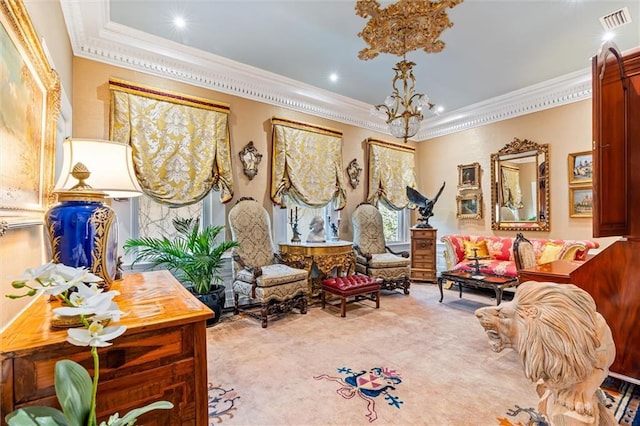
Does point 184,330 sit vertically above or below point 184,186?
below

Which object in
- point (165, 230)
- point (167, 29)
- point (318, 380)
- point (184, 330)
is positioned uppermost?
point (167, 29)

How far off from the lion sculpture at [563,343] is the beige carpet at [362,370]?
3.61 ft

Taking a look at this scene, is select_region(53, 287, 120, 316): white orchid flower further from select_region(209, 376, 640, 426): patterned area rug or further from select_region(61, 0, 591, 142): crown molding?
select_region(61, 0, 591, 142): crown molding

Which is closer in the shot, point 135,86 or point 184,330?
point 184,330

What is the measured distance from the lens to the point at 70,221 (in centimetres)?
123

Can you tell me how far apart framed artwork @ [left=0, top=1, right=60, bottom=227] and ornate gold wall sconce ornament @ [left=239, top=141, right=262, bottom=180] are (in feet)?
8.05

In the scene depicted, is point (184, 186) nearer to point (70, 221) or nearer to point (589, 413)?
point (70, 221)

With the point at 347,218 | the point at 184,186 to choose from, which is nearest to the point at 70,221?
the point at 184,186

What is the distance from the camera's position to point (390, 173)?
19.1ft

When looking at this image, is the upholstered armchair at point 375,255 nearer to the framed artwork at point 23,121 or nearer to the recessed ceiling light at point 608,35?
the recessed ceiling light at point 608,35

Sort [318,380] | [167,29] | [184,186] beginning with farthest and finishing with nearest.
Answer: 1. [184,186]
2. [167,29]
3. [318,380]

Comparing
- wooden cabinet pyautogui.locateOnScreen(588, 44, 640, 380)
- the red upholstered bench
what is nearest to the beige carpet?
the red upholstered bench

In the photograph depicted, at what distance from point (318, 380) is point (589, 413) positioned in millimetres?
1711

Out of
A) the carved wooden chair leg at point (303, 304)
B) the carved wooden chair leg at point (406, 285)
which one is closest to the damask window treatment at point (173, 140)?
the carved wooden chair leg at point (303, 304)
